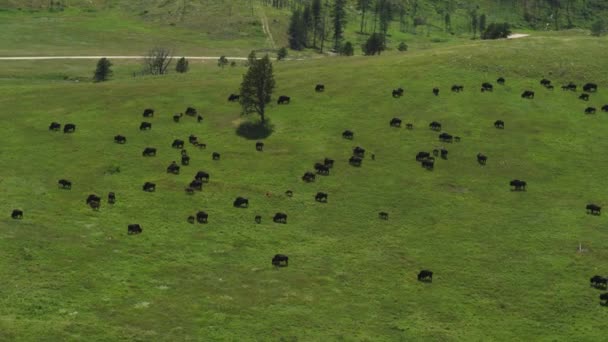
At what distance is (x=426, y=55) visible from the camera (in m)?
111

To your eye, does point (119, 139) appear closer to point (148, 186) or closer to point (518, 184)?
point (148, 186)

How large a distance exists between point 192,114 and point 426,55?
152 ft

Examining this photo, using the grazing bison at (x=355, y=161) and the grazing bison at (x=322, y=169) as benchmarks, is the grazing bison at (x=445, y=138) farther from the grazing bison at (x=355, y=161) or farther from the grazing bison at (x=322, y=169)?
the grazing bison at (x=322, y=169)

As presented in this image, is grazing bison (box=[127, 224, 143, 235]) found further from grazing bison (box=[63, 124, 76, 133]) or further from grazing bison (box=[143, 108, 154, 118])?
grazing bison (box=[143, 108, 154, 118])

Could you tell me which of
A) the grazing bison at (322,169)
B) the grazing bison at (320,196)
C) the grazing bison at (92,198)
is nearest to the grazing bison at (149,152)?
the grazing bison at (92,198)

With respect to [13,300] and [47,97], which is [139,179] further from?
[47,97]

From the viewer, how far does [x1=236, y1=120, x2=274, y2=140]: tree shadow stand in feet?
268

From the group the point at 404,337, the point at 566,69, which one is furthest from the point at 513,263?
the point at 566,69

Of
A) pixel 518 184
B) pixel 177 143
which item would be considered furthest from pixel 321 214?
pixel 177 143

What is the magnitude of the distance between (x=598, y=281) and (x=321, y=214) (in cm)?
2518

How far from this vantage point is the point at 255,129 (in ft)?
274

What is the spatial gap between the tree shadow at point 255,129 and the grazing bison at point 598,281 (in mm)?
44493

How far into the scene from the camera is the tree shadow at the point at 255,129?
81750mm

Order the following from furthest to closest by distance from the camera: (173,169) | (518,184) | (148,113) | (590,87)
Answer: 1. (590,87)
2. (148,113)
3. (173,169)
4. (518,184)
